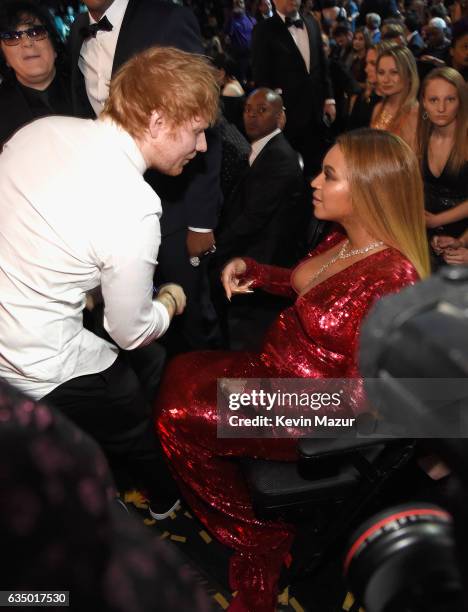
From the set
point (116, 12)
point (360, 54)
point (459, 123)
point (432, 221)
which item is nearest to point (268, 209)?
point (432, 221)

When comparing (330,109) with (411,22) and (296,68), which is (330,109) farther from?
(411,22)

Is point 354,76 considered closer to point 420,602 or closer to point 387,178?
point 387,178

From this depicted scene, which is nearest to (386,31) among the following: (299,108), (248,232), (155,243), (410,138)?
(299,108)

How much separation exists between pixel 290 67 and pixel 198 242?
2568mm

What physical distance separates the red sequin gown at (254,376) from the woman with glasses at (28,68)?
49.5 inches

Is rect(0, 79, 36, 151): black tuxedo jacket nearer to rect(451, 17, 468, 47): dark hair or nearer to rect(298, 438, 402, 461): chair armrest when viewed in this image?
rect(298, 438, 402, 461): chair armrest

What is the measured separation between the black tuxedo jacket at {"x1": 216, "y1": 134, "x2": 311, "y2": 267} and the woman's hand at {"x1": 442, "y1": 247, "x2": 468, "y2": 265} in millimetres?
799

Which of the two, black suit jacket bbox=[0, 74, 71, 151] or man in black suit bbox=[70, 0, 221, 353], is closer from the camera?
man in black suit bbox=[70, 0, 221, 353]

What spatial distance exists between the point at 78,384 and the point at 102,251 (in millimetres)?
446

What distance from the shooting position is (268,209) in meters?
3.00

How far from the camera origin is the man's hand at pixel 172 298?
1.81m

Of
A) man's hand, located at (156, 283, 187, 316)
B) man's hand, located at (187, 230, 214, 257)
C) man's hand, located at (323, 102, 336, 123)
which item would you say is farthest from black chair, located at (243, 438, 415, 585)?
man's hand, located at (323, 102, 336, 123)

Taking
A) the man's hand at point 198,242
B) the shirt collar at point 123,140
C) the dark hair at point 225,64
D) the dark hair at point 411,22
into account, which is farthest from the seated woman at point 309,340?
the dark hair at point 411,22

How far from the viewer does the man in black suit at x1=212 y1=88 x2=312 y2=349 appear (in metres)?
2.99
